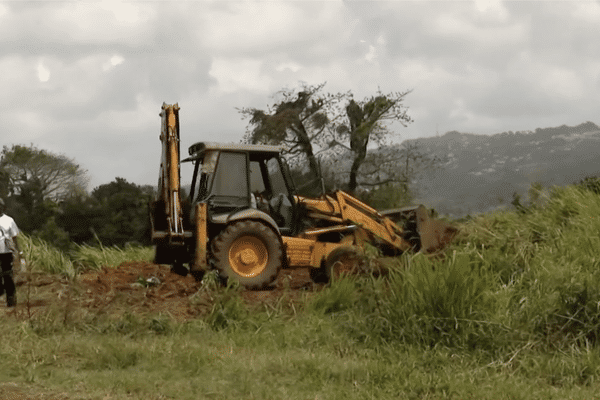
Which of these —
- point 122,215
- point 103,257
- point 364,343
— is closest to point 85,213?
point 122,215

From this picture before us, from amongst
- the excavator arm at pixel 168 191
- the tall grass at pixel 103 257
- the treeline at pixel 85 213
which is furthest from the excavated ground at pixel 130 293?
the treeline at pixel 85 213

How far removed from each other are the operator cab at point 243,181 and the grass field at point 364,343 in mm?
2431

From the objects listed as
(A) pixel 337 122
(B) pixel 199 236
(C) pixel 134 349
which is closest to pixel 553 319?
(C) pixel 134 349

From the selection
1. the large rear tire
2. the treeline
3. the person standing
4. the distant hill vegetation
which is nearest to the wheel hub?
the large rear tire

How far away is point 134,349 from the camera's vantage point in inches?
256

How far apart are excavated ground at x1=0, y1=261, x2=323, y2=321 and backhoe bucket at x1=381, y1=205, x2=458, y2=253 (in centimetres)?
193

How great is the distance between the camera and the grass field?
18.6ft

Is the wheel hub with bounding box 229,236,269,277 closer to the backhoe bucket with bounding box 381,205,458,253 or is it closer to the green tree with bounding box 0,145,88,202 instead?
the backhoe bucket with bounding box 381,205,458,253

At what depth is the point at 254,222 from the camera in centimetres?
1084

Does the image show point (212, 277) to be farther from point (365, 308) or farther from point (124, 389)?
point (124, 389)

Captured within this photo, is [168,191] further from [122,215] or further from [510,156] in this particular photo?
[510,156]

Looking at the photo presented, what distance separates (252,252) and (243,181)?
110 cm

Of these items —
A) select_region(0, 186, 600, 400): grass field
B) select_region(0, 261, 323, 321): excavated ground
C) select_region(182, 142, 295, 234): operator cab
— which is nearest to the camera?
select_region(0, 186, 600, 400): grass field

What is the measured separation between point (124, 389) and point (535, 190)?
7.84m
